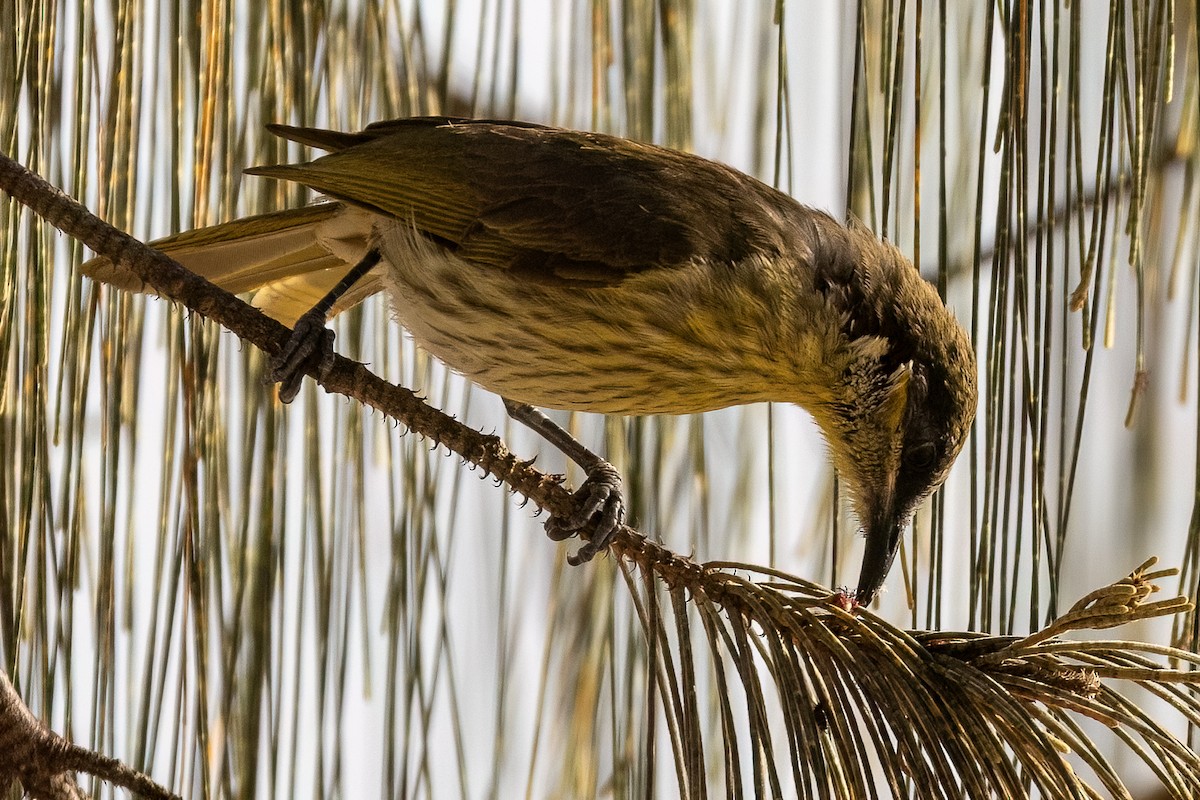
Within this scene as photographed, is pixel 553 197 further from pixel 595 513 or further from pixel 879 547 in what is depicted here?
pixel 879 547

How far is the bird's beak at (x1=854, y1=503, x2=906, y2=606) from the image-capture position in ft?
7.11

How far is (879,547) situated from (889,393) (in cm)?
28

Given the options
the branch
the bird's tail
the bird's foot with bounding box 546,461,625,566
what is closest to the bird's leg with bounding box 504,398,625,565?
the bird's foot with bounding box 546,461,625,566

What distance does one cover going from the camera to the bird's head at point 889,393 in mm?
2213

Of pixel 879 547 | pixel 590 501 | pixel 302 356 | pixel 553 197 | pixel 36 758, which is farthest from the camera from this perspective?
pixel 553 197

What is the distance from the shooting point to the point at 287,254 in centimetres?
249

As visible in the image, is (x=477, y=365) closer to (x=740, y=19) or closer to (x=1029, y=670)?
(x=740, y=19)

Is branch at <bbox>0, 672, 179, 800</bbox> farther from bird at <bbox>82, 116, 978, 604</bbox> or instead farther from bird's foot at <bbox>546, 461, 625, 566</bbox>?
bird at <bbox>82, 116, 978, 604</bbox>

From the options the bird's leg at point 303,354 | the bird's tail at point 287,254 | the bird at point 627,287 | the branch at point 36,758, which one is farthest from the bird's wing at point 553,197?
the branch at point 36,758

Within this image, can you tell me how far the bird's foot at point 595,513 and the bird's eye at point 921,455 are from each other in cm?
52

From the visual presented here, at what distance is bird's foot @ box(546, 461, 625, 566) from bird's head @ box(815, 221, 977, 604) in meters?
0.44

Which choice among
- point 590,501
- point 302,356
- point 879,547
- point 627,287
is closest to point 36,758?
point 302,356

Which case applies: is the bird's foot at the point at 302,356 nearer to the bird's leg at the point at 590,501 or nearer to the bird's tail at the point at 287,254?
the bird's tail at the point at 287,254

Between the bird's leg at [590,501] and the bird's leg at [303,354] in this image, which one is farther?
the bird's leg at [590,501]
